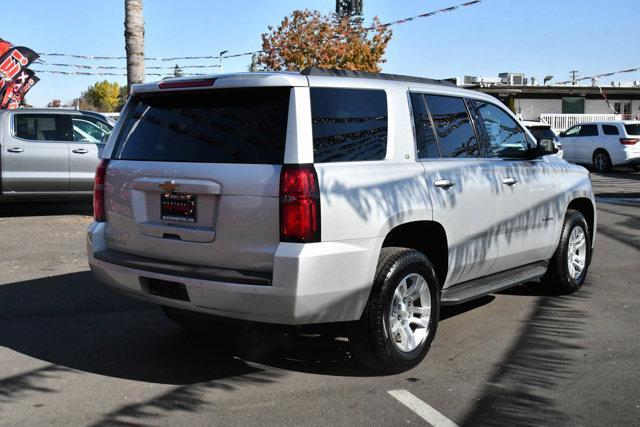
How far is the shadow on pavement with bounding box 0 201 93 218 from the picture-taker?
40.1 ft

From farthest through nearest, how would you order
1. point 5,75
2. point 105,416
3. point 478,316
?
1. point 5,75
2. point 478,316
3. point 105,416

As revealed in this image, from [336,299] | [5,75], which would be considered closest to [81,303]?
[336,299]

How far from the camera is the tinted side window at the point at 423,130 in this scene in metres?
4.79

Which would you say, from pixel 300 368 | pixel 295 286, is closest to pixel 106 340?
pixel 300 368

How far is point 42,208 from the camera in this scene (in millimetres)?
13055

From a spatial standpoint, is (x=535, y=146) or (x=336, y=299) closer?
(x=336, y=299)

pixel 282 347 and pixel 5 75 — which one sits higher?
pixel 5 75

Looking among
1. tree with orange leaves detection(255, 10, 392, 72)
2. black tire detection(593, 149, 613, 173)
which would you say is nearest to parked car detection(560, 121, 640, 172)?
black tire detection(593, 149, 613, 173)

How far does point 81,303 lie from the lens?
6.28 m

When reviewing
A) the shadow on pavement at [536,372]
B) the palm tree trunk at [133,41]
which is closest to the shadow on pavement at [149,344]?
the shadow on pavement at [536,372]

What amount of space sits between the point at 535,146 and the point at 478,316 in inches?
62.4

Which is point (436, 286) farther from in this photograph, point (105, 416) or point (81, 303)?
point (81, 303)

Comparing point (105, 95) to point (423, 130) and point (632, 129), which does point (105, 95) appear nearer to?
point (632, 129)

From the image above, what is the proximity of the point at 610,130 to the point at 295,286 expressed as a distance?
21.7 meters
